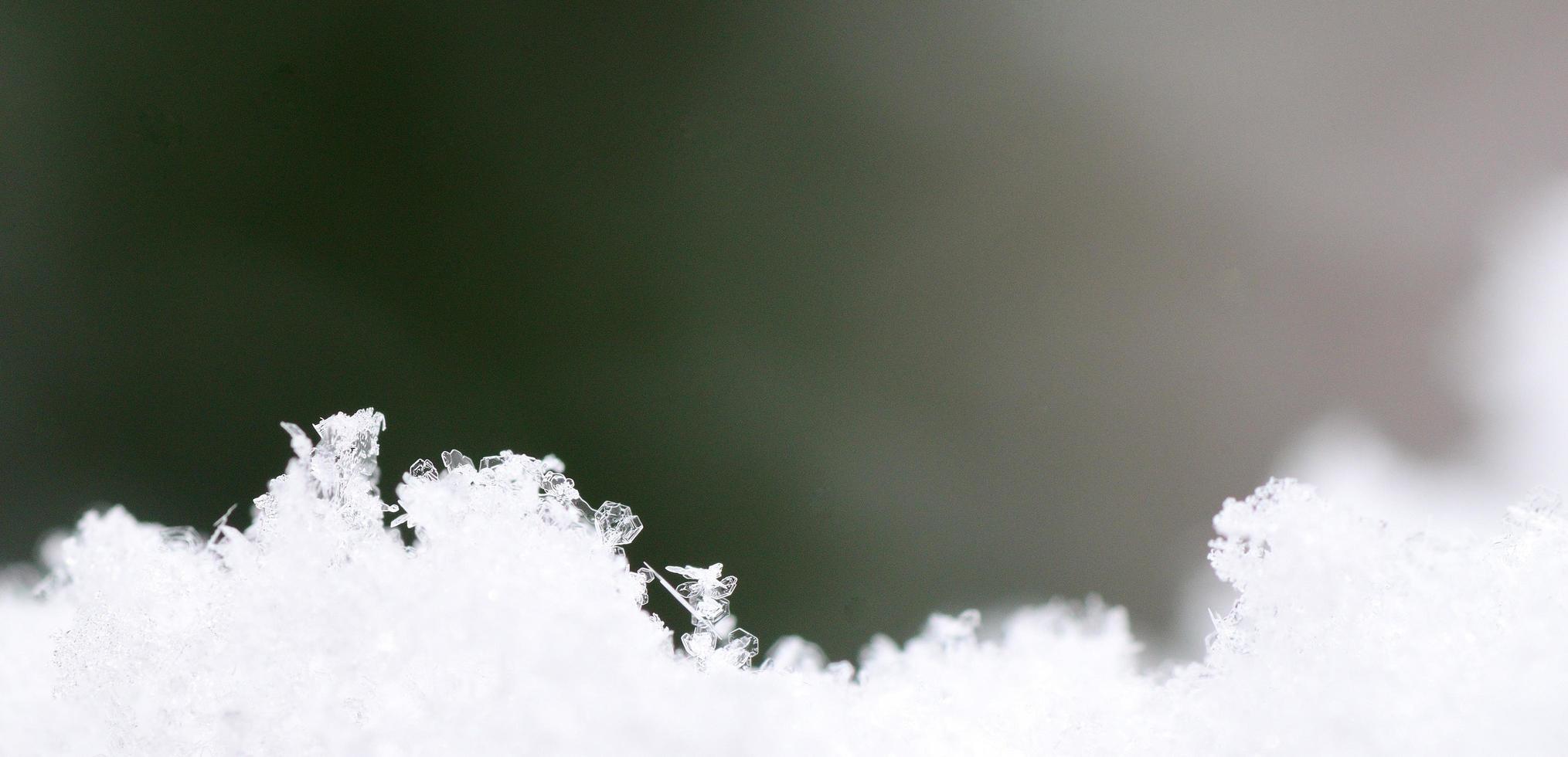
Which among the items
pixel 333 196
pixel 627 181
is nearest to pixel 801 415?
pixel 627 181

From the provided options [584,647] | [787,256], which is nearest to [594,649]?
[584,647]

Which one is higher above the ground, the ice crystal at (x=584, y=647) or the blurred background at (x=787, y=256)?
the blurred background at (x=787, y=256)

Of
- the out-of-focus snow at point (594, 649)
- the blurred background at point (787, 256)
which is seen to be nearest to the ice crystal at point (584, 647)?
the out-of-focus snow at point (594, 649)

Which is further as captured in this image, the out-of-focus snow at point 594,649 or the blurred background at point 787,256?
the blurred background at point 787,256

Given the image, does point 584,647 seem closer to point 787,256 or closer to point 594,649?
point 594,649

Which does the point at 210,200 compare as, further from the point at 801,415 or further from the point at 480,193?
the point at 801,415

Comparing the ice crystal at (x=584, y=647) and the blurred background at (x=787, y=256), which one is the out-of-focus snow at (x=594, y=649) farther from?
the blurred background at (x=787, y=256)

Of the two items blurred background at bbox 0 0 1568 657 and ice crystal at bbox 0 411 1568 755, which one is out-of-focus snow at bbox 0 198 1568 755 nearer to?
ice crystal at bbox 0 411 1568 755

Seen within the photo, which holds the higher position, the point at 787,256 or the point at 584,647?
the point at 787,256
